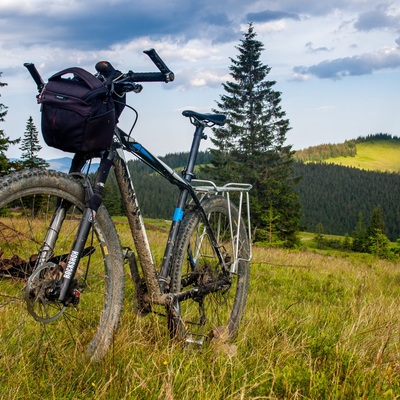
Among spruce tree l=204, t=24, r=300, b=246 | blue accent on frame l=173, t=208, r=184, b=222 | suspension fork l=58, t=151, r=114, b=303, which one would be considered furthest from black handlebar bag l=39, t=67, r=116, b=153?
spruce tree l=204, t=24, r=300, b=246

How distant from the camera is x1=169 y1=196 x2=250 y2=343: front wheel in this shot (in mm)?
3844

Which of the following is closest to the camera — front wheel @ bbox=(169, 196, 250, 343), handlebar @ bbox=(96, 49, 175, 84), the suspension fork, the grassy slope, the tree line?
the grassy slope

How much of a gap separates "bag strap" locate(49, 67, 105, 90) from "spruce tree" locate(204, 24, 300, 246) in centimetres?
4408

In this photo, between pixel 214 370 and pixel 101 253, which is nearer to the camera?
pixel 214 370

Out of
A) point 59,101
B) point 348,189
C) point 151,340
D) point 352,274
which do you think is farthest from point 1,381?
point 348,189

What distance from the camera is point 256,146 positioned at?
173 feet

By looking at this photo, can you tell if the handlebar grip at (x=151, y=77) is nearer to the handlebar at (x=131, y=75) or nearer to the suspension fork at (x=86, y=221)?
the handlebar at (x=131, y=75)

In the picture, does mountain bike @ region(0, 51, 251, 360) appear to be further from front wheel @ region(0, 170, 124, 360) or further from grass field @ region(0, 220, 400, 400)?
grass field @ region(0, 220, 400, 400)

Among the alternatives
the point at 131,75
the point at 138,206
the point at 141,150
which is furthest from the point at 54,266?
the point at 131,75

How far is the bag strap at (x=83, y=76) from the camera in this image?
8.98 ft

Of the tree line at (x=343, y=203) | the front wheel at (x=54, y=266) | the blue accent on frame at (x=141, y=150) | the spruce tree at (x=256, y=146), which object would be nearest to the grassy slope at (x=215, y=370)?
the front wheel at (x=54, y=266)

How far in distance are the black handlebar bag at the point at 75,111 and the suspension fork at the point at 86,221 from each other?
247mm

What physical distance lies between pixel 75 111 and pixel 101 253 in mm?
1031

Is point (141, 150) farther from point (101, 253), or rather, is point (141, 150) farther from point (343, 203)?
point (343, 203)
